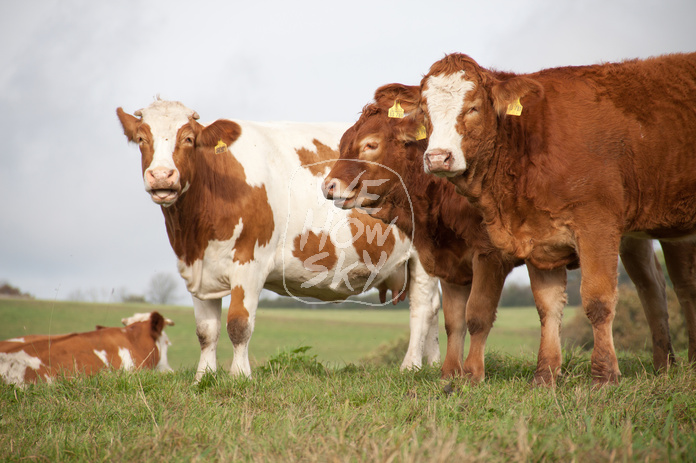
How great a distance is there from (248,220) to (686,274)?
179 inches

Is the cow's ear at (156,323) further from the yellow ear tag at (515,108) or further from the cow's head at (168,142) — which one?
the yellow ear tag at (515,108)

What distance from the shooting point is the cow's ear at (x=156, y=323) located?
1078cm

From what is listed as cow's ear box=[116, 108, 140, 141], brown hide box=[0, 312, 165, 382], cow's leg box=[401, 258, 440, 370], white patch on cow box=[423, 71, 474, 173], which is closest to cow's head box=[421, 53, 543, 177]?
white patch on cow box=[423, 71, 474, 173]

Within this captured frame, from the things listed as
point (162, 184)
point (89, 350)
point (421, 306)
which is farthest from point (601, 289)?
point (89, 350)

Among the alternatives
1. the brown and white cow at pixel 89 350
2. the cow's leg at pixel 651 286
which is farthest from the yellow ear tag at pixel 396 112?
the brown and white cow at pixel 89 350

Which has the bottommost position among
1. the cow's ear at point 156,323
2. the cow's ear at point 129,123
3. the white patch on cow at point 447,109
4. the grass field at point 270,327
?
the grass field at point 270,327

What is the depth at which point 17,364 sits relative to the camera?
29.6 feet

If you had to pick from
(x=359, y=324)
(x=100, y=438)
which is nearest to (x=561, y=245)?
(x=100, y=438)

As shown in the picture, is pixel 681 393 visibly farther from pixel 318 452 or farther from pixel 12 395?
pixel 12 395

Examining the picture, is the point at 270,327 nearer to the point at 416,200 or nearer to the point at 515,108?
the point at 416,200

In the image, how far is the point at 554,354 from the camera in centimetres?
540

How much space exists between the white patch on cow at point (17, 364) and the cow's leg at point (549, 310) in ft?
22.3

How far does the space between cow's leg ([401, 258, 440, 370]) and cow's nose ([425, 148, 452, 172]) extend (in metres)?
4.17

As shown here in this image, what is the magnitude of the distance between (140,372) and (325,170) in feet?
11.4
